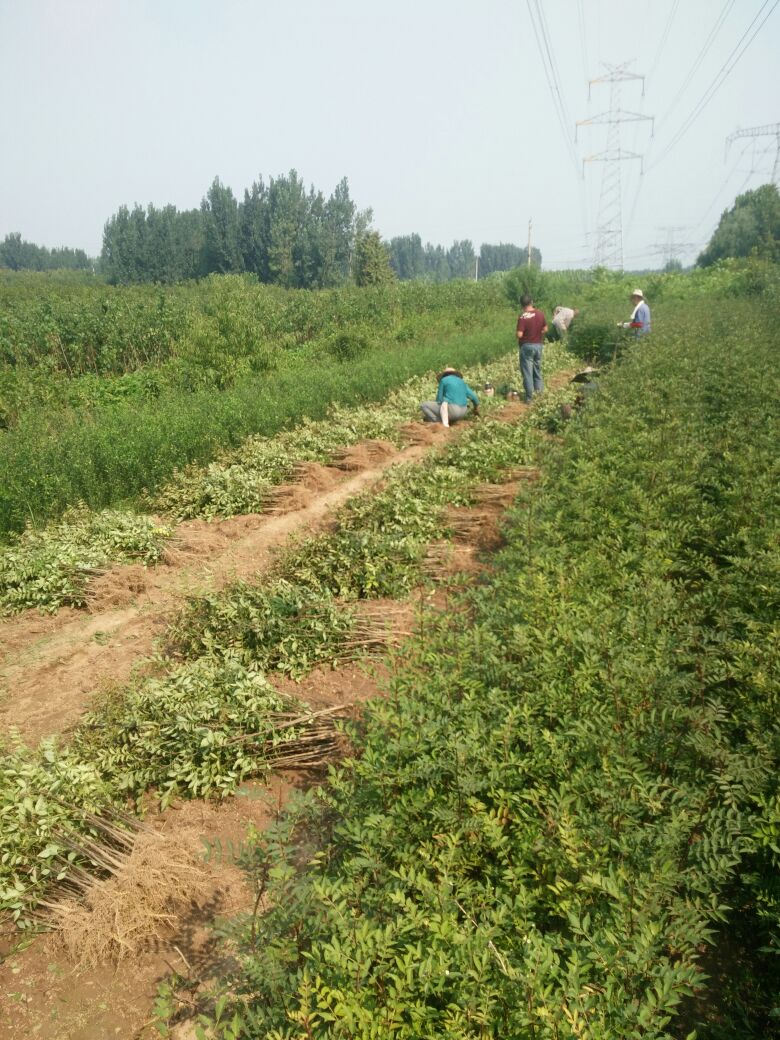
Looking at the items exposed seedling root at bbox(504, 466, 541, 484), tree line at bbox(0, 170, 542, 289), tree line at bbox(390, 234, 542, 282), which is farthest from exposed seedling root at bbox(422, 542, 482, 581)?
tree line at bbox(390, 234, 542, 282)

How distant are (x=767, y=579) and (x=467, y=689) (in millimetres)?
2101

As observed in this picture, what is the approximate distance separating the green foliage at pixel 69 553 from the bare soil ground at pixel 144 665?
218mm

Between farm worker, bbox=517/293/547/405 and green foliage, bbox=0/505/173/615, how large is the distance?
7.55 metres

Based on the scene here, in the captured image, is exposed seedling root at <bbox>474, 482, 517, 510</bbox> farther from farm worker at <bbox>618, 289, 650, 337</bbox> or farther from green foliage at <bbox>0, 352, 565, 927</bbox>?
farm worker at <bbox>618, 289, 650, 337</bbox>

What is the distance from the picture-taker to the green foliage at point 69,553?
6.67 m

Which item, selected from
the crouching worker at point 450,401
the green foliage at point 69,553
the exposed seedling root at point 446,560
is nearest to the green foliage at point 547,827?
the exposed seedling root at point 446,560

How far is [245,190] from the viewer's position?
68.6m

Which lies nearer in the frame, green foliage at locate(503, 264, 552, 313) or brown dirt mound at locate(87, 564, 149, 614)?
brown dirt mound at locate(87, 564, 149, 614)

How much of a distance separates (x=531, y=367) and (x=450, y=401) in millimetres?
2212

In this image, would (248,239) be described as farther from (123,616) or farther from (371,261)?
(123,616)

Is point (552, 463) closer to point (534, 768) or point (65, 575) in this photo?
point (534, 768)

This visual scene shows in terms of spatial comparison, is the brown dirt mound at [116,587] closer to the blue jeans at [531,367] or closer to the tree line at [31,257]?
the blue jeans at [531,367]

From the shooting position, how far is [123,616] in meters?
6.34

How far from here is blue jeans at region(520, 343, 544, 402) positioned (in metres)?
12.5
